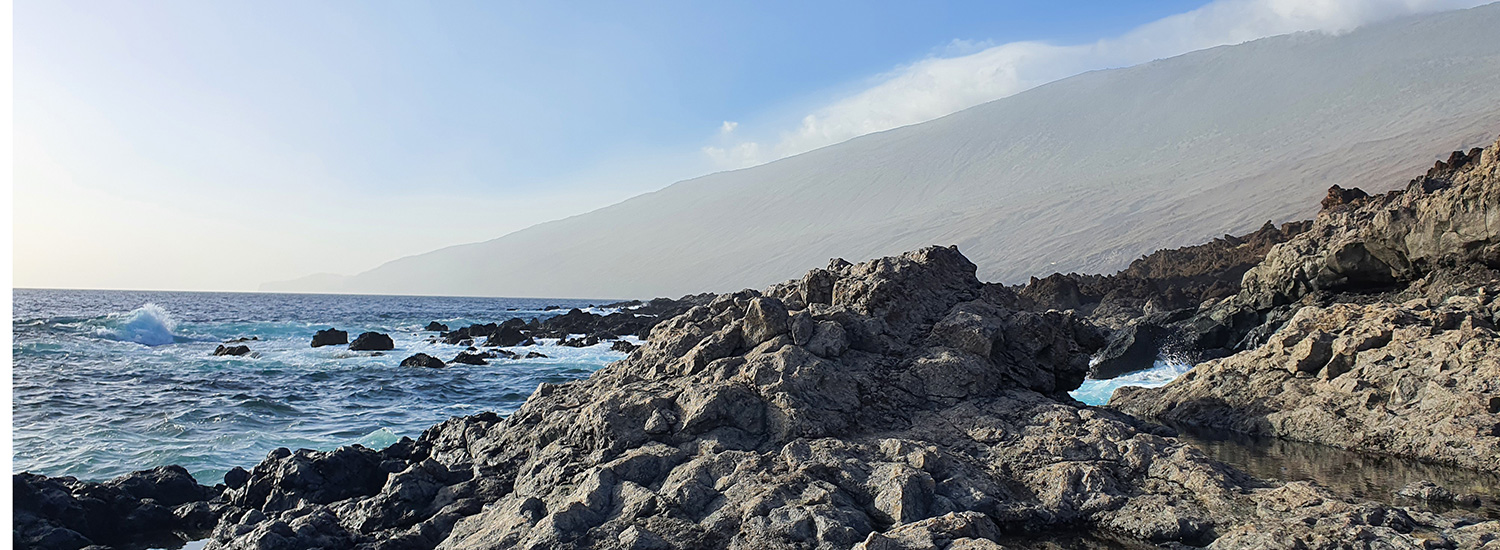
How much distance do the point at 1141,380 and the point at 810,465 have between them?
17.7 metres

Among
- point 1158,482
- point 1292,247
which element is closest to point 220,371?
point 1158,482

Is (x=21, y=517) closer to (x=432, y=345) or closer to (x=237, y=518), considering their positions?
(x=237, y=518)

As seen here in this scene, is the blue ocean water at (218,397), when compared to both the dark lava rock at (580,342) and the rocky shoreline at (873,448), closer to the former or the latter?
the dark lava rock at (580,342)

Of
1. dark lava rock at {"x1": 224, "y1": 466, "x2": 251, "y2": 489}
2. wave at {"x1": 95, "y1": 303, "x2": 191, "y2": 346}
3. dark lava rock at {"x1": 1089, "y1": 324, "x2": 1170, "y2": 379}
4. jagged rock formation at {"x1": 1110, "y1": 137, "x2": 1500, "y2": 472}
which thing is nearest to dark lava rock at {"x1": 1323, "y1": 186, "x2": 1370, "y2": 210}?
jagged rock formation at {"x1": 1110, "y1": 137, "x2": 1500, "y2": 472}

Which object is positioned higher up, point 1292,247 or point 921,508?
point 1292,247

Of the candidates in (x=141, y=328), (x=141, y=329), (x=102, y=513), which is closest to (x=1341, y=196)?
(x=102, y=513)

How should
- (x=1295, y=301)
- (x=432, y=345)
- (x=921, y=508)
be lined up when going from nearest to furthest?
1. (x=921, y=508)
2. (x=1295, y=301)
3. (x=432, y=345)

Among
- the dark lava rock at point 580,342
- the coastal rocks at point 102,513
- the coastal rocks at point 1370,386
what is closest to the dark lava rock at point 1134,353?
the coastal rocks at point 1370,386

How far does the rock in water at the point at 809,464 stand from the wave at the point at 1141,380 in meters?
10.3

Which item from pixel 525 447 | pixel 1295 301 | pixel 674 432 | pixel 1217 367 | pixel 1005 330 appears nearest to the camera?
pixel 674 432

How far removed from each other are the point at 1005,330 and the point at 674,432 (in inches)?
208

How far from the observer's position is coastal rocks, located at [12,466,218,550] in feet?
25.3

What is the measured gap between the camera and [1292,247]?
2169 centimetres

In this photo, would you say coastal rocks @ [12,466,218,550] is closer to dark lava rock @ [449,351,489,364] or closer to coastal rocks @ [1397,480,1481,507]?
coastal rocks @ [1397,480,1481,507]
